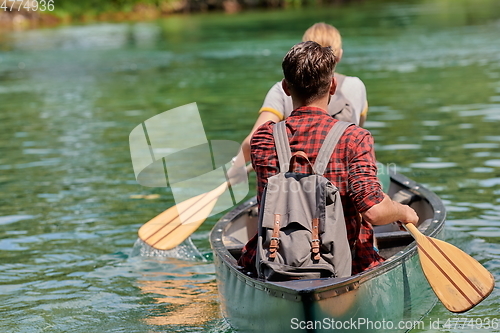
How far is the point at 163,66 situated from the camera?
68.2 feet

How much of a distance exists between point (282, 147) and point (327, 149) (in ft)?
0.73

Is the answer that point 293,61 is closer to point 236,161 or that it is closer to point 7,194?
point 236,161

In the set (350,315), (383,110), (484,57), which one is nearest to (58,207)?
(350,315)

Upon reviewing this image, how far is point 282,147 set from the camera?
136 inches

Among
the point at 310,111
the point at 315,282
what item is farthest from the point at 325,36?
the point at 315,282

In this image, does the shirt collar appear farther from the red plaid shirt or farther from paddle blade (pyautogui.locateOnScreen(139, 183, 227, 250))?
paddle blade (pyautogui.locateOnScreen(139, 183, 227, 250))

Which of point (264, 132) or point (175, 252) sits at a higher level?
point (264, 132)

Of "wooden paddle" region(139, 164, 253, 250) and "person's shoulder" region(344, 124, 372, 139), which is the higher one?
"person's shoulder" region(344, 124, 372, 139)

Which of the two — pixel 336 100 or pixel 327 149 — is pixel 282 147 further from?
pixel 336 100

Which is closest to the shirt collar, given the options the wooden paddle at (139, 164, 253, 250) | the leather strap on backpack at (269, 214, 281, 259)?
the leather strap on backpack at (269, 214, 281, 259)

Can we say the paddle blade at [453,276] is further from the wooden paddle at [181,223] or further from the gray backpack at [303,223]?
the wooden paddle at [181,223]

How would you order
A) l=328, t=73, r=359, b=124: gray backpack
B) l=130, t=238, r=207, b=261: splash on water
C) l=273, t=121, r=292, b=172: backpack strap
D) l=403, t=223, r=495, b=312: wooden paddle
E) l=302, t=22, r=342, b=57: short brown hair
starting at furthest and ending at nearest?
1. l=130, t=238, r=207, b=261: splash on water
2. l=328, t=73, r=359, b=124: gray backpack
3. l=302, t=22, r=342, b=57: short brown hair
4. l=403, t=223, r=495, b=312: wooden paddle
5. l=273, t=121, r=292, b=172: backpack strap

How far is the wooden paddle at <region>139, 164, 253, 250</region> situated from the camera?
5.85 metres

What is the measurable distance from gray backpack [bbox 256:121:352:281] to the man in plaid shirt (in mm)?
53
